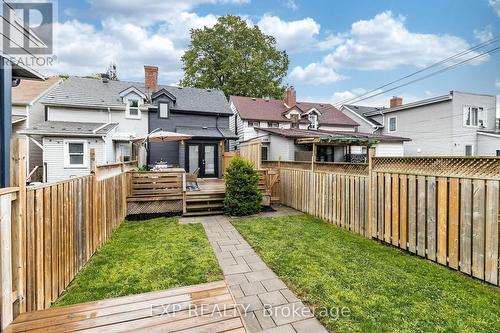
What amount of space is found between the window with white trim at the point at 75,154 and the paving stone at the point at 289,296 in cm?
1302

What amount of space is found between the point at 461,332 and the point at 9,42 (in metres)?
6.51

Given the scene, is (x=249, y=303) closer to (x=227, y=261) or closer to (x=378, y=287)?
(x=227, y=261)

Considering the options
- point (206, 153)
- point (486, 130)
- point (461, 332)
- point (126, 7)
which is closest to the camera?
point (461, 332)

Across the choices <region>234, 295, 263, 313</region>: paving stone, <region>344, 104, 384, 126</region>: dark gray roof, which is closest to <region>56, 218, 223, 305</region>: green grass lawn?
<region>234, 295, 263, 313</region>: paving stone

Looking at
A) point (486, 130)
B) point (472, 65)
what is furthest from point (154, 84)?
point (486, 130)

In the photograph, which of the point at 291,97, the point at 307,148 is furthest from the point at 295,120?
the point at 307,148

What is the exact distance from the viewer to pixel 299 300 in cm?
328

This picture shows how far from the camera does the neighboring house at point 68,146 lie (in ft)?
40.5

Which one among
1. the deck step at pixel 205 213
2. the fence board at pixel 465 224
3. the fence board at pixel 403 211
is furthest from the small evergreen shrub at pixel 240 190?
the fence board at pixel 465 224

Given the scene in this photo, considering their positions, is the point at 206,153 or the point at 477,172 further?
the point at 206,153

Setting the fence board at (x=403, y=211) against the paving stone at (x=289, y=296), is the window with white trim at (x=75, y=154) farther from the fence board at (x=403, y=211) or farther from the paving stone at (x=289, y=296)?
the fence board at (x=403, y=211)

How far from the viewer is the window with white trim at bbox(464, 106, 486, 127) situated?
62.0 ft

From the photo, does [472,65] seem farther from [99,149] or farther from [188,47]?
[188,47]

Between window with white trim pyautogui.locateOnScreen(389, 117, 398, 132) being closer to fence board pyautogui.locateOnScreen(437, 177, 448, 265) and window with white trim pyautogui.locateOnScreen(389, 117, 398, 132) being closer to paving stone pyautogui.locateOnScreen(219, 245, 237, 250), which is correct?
fence board pyautogui.locateOnScreen(437, 177, 448, 265)
